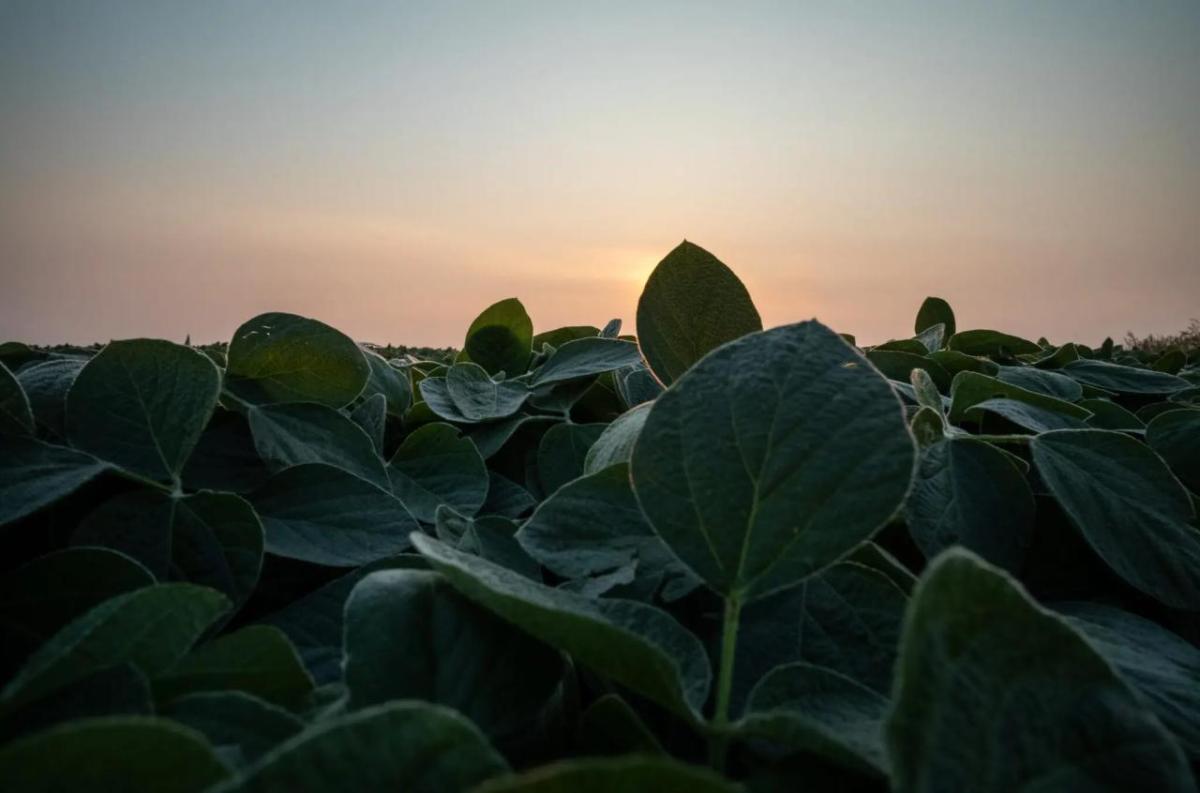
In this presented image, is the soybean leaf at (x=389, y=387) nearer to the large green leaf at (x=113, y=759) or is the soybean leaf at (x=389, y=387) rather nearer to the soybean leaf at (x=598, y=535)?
the soybean leaf at (x=598, y=535)

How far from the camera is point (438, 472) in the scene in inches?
36.3

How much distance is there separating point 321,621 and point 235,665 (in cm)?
16

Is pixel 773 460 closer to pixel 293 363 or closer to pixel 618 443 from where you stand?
pixel 618 443

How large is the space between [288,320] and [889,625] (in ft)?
2.04

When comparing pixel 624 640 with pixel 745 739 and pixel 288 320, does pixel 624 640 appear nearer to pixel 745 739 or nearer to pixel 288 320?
pixel 745 739

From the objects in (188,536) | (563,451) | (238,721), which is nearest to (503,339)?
(563,451)

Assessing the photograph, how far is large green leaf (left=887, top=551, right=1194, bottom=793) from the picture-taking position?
1.13 feet

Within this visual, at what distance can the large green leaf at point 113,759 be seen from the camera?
1.04 feet

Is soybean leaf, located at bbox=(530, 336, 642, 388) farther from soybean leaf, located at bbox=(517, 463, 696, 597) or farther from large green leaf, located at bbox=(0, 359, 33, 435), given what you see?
large green leaf, located at bbox=(0, 359, 33, 435)

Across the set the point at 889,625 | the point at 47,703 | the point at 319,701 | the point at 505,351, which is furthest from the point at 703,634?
the point at 505,351

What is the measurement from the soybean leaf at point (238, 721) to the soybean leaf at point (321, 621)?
15 cm

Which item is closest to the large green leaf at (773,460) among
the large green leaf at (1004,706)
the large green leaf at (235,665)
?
the large green leaf at (1004,706)

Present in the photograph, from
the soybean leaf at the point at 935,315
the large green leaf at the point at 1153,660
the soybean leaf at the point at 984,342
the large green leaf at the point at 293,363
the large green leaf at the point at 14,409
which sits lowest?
the large green leaf at the point at 1153,660

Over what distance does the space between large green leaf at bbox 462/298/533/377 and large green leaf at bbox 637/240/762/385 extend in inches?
24.3
